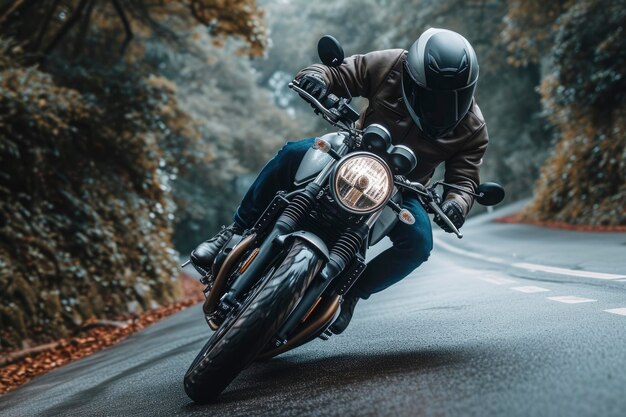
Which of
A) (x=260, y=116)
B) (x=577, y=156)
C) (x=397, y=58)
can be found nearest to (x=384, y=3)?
(x=260, y=116)

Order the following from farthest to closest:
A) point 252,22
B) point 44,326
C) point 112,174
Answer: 1. point 252,22
2. point 112,174
3. point 44,326

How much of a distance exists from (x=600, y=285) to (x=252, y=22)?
417 inches

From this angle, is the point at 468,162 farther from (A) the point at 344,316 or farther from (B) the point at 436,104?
(A) the point at 344,316

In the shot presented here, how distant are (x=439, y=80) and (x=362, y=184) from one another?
31.3 inches

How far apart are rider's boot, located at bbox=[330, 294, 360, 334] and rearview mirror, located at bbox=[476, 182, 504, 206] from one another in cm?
115

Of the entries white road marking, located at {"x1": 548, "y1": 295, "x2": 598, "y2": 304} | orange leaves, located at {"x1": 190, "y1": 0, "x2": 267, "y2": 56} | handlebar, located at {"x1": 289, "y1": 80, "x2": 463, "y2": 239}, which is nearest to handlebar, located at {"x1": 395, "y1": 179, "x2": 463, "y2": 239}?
handlebar, located at {"x1": 289, "y1": 80, "x2": 463, "y2": 239}

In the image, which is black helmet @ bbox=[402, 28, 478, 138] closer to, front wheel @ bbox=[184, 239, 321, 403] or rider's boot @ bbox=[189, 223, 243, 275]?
front wheel @ bbox=[184, 239, 321, 403]

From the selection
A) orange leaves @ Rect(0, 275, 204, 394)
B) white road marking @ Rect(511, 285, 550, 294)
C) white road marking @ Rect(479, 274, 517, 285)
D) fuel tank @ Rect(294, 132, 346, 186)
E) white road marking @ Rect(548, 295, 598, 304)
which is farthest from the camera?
white road marking @ Rect(479, 274, 517, 285)

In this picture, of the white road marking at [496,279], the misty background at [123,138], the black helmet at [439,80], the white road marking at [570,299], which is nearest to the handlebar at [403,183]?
the black helmet at [439,80]

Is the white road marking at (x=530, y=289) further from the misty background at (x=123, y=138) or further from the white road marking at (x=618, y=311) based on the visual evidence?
the misty background at (x=123, y=138)

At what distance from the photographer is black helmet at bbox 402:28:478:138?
426cm

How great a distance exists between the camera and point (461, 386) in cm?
322

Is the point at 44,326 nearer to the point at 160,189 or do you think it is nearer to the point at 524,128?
the point at 160,189

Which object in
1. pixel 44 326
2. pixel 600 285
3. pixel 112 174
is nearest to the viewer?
pixel 600 285
